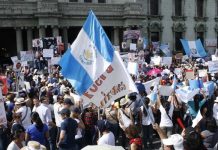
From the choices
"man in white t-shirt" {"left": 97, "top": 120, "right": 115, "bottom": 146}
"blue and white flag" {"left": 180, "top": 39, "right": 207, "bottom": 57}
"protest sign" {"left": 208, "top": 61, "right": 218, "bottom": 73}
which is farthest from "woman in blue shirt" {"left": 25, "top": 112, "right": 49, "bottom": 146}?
"blue and white flag" {"left": 180, "top": 39, "right": 207, "bottom": 57}

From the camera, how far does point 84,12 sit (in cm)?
3475

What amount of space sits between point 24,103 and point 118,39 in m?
26.8

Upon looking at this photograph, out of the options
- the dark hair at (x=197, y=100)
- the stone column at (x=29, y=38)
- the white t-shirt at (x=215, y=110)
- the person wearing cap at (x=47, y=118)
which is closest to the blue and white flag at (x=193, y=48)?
the stone column at (x=29, y=38)

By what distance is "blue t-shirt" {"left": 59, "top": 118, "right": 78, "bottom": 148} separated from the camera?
8.24 metres

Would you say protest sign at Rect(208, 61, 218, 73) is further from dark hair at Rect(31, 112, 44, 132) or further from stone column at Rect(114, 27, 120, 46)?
stone column at Rect(114, 27, 120, 46)

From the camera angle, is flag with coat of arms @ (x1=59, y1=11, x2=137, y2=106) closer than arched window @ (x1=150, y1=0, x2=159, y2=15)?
Yes

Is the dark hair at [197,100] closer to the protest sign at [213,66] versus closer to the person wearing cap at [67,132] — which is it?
the person wearing cap at [67,132]

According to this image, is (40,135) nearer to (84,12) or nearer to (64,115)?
(64,115)

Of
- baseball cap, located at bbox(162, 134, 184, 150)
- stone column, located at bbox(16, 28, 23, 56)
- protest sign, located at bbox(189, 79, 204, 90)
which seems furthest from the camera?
stone column, located at bbox(16, 28, 23, 56)

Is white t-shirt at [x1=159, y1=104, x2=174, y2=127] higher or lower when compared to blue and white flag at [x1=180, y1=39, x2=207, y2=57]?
lower

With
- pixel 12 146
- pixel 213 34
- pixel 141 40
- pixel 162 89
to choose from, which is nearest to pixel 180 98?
pixel 162 89

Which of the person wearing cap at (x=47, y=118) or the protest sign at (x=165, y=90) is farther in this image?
the protest sign at (x=165, y=90)

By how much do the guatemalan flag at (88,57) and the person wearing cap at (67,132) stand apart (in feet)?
1.74

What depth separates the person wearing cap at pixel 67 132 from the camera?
8.25 meters
